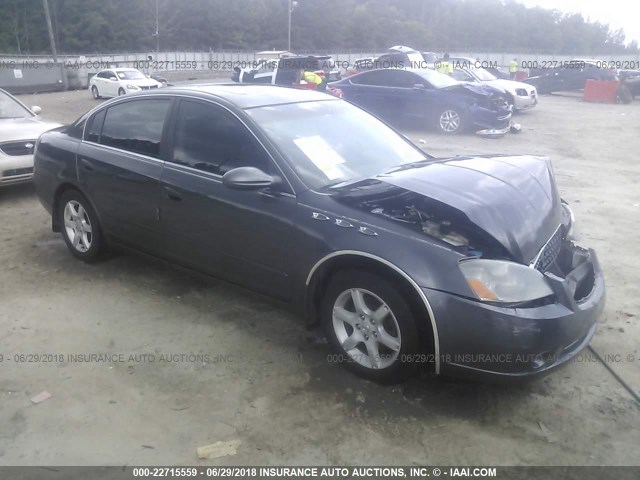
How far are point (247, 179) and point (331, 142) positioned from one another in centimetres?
81

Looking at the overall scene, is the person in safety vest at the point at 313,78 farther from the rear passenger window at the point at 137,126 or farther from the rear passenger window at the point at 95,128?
the rear passenger window at the point at 137,126

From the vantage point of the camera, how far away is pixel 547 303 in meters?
2.97

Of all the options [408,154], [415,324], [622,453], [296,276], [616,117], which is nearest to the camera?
[622,453]

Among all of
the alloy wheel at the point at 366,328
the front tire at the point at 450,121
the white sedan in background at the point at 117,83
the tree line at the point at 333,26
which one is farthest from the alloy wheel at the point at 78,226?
the tree line at the point at 333,26

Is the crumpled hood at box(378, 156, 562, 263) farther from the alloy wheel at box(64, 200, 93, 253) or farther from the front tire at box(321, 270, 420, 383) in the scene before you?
the alloy wheel at box(64, 200, 93, 253)

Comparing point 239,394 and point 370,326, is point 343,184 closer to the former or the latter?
point 370,326

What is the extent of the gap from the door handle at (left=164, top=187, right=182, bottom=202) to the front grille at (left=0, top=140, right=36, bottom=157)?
4.12m

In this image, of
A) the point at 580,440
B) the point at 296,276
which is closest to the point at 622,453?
the point at 580,440

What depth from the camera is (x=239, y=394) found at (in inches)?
130

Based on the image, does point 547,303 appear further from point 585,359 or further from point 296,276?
point 296,276

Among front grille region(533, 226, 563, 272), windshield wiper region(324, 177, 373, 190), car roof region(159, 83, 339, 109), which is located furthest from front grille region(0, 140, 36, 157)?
front grille region(533, 226, 563, 272)

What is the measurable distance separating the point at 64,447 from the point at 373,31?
92096mm

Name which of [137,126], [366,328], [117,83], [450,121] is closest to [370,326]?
[366,328]

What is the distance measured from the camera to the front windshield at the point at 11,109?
816 centimetres
